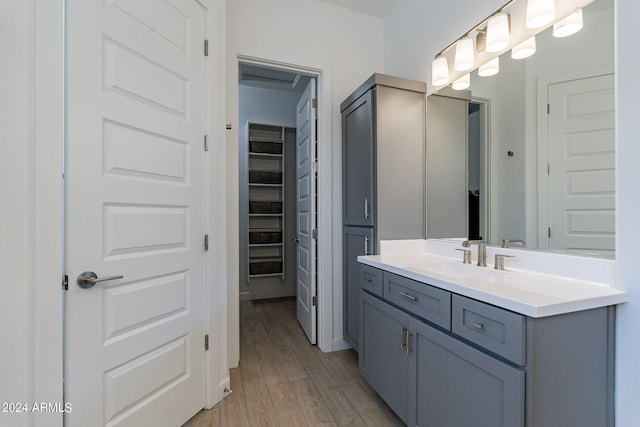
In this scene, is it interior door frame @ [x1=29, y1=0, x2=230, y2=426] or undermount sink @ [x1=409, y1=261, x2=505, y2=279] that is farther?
undermount sink @ [x1=409, y1=261, x2=505, y2=279]

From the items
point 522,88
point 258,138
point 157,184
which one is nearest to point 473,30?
point 522,88

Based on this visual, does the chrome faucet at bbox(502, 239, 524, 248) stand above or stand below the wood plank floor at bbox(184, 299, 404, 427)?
above

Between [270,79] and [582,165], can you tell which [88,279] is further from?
[270,79]

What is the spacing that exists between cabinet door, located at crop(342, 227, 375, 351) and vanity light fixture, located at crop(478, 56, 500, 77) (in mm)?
1219

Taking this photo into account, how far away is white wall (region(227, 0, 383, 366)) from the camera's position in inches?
91.0

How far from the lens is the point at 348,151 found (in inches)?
95.7

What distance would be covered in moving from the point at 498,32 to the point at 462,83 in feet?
1.19

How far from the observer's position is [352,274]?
236 cm

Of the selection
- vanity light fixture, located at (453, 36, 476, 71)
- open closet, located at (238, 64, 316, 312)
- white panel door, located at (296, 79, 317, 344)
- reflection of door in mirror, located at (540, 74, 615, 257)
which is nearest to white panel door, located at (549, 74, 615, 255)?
reflection of door in mirror, located at (540, 74, 615, 257)

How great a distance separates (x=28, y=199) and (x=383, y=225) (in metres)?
1.82

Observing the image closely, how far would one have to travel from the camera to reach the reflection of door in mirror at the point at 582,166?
3.75 ft

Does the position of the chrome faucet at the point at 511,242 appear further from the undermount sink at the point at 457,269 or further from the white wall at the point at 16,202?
the white wall at the point at 16,202

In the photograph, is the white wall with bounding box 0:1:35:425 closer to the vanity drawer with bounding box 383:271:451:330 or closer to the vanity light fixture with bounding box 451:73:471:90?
the vanity drawer with bounding box 383:271:451:330

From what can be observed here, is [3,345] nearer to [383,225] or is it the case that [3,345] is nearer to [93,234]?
[93,234]
